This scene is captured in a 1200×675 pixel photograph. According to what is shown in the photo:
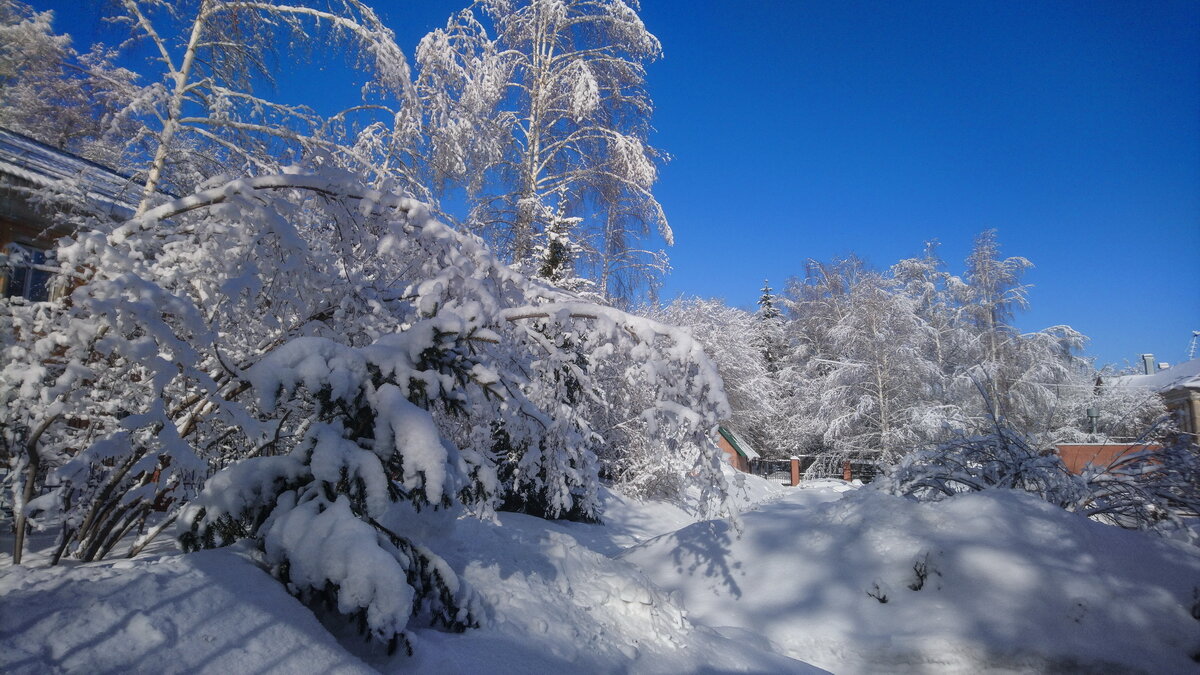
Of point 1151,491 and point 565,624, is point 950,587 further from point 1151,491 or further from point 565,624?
point 565,624

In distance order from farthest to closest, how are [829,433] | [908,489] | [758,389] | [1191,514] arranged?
1. [758,389]
2. [829,433]
3. [908,489]
4. [1191,514]

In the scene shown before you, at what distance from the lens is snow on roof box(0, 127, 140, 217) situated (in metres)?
4.24

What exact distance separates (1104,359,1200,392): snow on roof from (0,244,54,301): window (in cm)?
2691

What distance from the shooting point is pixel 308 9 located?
6051 millimetres

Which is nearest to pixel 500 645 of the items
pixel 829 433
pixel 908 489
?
pixel 908 489

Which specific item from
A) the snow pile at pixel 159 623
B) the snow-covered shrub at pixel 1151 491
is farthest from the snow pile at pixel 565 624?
the snow-covered shrub at pixel 1151 491

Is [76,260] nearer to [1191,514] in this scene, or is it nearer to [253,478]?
[253,478]

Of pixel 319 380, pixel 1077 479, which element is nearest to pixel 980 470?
pixel 1077 479

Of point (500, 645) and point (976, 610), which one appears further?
point (976, 610)

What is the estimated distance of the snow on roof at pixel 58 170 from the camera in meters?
4.24

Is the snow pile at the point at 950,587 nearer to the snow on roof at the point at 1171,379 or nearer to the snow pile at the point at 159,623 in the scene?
the snow pile at the point at 159,623

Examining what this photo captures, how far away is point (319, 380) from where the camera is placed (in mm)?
2320

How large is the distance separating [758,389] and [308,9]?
20711 mm

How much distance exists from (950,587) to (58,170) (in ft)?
29.6
